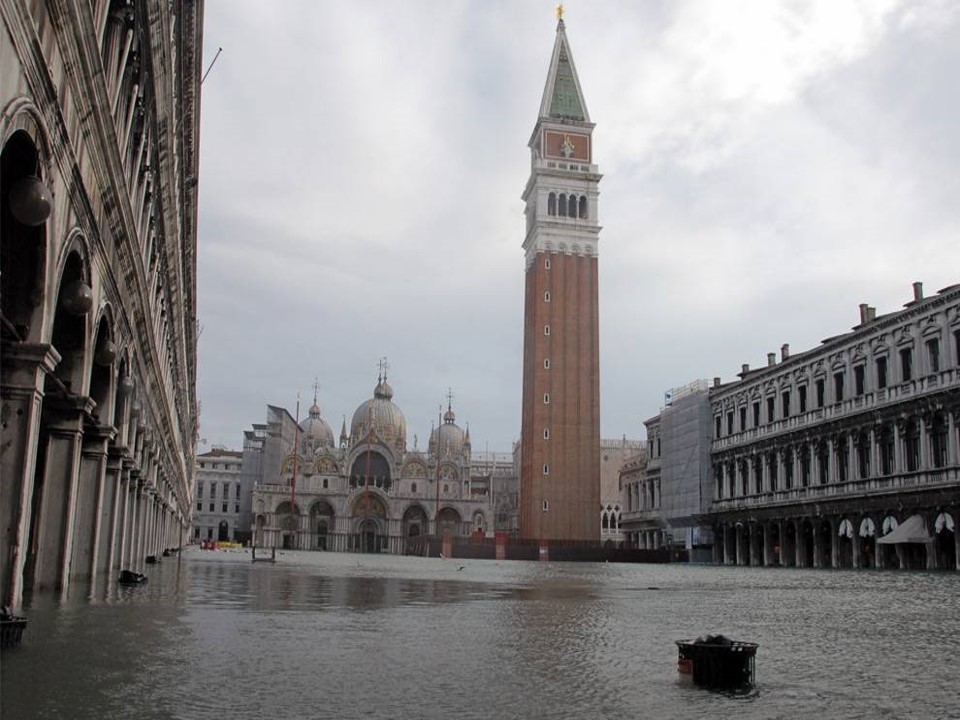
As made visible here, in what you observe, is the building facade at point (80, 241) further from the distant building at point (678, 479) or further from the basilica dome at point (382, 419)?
the basilica dome at point (382, 419)

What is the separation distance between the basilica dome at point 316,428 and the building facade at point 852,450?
203ft

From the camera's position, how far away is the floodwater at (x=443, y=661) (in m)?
6.04

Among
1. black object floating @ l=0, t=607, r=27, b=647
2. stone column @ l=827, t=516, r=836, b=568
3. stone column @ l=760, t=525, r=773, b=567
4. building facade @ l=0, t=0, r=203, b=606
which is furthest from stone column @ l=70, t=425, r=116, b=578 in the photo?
stone column @ l=760, t=525, r=773, b=567

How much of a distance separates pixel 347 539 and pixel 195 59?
82.1 m

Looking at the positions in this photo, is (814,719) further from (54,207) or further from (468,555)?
(468,555)

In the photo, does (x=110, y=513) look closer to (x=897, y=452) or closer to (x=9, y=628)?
(x=9, y=628)

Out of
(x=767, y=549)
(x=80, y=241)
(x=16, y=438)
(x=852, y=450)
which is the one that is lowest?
(x=767, y=549)

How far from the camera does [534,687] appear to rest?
22.7ft

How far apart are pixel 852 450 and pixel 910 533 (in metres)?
6.60

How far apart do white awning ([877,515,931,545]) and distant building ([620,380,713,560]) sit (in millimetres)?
20644

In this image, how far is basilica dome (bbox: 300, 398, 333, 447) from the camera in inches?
4352

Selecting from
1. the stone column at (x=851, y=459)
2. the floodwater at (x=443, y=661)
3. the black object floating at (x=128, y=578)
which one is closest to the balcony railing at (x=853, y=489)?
the stone column at (x=851, y=459)

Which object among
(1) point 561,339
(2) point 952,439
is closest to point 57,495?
(2) point 952,439

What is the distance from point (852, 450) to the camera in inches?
1715
